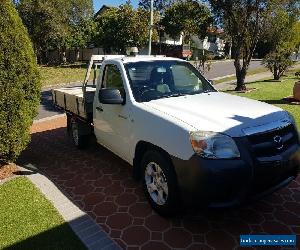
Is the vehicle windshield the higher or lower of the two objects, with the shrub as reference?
higher

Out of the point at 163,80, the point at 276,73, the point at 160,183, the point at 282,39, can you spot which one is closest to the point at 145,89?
the point at 163,80

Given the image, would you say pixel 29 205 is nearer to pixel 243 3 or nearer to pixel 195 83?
pixel 195 83

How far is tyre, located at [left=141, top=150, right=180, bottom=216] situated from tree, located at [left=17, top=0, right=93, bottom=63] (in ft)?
111

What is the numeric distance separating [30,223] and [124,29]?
98.7ft

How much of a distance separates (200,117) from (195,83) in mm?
1752

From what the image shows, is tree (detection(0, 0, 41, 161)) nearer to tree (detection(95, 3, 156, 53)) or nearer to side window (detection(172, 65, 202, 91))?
side window (detection(172, 65, 202, 91))

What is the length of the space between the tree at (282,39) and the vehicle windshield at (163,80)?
14275 mm

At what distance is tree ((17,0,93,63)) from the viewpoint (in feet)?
115

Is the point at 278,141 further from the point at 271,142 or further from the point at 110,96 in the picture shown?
the point at 110,96

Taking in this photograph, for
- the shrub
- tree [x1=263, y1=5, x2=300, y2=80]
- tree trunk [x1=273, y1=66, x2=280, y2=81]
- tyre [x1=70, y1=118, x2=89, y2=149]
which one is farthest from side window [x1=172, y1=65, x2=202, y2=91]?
tree trunk [x1=273, y1=66, x2=280, y2=81]

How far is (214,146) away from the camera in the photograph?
3963 mm

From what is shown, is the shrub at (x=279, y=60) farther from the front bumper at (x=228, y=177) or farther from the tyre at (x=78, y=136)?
the front bumper at (x=228, y=177)

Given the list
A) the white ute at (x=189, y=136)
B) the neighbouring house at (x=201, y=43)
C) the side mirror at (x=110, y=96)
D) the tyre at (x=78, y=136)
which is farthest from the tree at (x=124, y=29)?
the side mirror at (x=110, y=96)

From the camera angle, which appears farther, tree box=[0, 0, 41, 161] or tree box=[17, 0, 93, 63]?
tree box=[17, 0, 93, 63]
